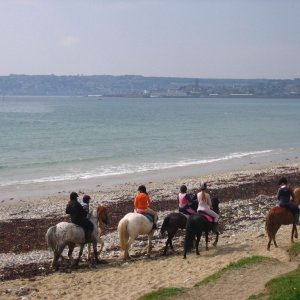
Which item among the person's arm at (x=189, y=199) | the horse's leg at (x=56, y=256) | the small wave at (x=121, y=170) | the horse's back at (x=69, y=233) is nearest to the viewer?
the horse's back at (x=69, y=233)

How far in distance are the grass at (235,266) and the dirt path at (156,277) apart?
247 millimetres

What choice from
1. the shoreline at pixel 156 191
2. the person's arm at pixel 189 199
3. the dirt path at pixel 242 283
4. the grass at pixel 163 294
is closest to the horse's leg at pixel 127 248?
the person's arm at pixel 189 199

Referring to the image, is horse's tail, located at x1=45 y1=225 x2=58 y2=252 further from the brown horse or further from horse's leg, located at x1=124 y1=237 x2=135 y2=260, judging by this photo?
the brown horse

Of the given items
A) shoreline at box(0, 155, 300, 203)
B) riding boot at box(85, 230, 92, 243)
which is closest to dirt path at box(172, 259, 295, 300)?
riding boot at box(85, 230, 92, 243)

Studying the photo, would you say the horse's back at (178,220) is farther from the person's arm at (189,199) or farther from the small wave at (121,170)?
the small wave at (121,170)

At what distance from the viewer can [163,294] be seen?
12945 mm

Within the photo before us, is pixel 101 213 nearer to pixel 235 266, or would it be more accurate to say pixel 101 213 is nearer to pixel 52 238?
pixel 52 238

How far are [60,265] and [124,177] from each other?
2662 cm

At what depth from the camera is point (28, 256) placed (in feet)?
63.4

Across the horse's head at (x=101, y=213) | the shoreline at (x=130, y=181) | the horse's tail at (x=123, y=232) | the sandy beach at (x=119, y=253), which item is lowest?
the shoreline at (x=130, y=181)

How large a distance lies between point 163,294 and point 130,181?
28.4m

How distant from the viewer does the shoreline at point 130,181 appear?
36.5 m

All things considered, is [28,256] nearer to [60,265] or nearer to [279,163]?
[60,265]

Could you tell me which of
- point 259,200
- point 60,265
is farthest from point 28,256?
point 259,200
